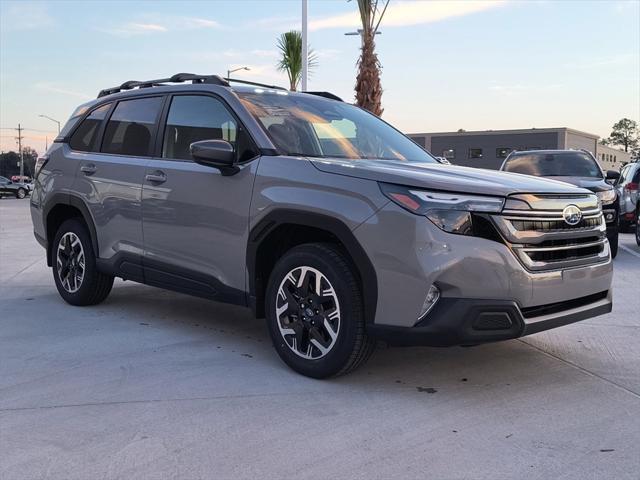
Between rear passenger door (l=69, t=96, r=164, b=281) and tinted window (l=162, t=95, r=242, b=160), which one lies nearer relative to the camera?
tinted window (l=162, t=95, r=242, b=160)

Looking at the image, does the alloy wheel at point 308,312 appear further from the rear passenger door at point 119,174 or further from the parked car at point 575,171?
the parked car at point 575,171

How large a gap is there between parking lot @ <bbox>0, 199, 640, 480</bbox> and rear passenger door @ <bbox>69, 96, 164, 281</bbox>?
2.12 feet

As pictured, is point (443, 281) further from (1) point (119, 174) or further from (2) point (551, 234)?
(1) point (119, 174)

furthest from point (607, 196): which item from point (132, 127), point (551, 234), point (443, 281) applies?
point (443, 281)

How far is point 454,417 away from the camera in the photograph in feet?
11.5

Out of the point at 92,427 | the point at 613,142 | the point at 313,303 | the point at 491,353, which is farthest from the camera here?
the point at 613,142

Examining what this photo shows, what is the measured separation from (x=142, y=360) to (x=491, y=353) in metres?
2.40

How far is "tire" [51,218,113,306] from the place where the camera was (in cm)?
592

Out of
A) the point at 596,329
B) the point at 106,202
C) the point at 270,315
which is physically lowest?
the point at 596,329

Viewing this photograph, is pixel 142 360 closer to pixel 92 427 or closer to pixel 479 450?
pixel 92 427

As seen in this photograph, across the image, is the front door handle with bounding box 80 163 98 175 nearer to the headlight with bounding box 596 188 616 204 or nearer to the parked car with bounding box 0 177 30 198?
the headlight with bounding box 596 188 616 204

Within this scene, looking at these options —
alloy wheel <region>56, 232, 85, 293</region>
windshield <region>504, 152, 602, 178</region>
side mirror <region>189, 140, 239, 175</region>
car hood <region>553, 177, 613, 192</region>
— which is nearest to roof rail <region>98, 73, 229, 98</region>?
side mirror <region>189, 140, 239, 175</region>

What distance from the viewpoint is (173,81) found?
5539 mm

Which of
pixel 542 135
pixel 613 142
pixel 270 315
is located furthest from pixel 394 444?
pixel 613 142
